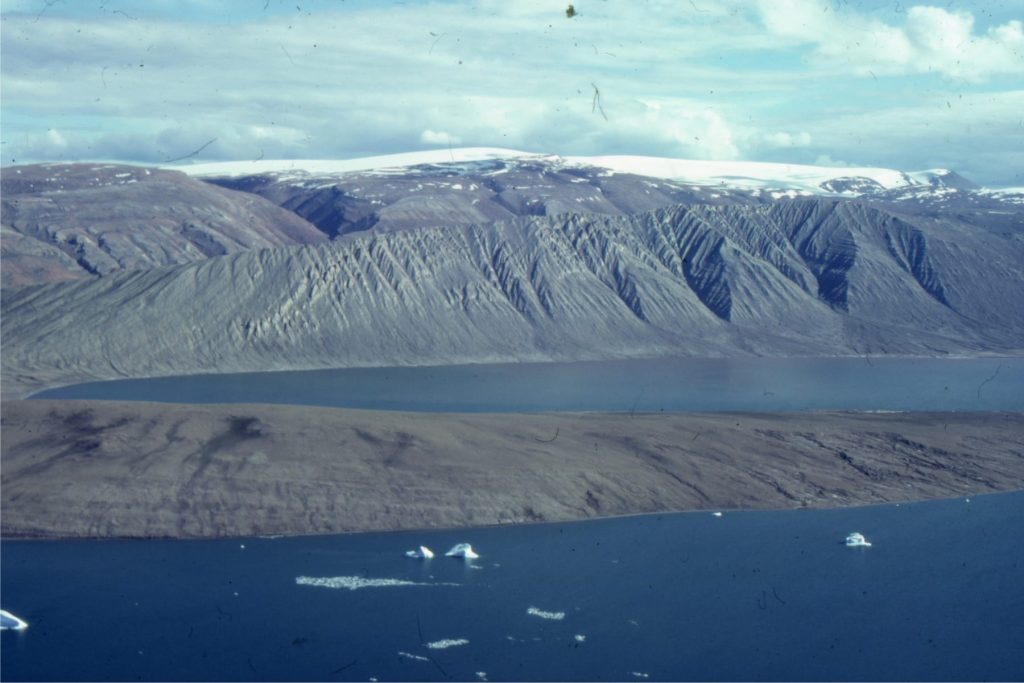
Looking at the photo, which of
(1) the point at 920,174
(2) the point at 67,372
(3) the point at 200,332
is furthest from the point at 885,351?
(1) the point at 920,174

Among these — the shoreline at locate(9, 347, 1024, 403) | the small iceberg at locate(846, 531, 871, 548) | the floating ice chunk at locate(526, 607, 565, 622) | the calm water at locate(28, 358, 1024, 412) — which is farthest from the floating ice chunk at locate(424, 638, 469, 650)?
the shoreline at locate(9, 347, 1024, 403)

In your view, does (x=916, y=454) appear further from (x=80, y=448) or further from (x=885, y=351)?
(x=885, y=351)

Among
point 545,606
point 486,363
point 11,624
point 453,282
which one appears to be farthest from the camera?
point 453,282

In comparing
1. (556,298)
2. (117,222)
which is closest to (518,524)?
(556,298)

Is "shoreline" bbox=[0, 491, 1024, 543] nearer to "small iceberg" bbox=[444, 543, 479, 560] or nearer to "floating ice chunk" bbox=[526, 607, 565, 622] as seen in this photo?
"small iceberg" bbox=[444, 543, 479, 560]

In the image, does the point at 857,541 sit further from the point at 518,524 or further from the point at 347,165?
the point at 347,165

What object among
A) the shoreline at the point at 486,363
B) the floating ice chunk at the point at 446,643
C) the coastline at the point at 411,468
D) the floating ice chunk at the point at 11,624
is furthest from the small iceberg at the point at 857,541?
the shoreline at the point at 486,363
